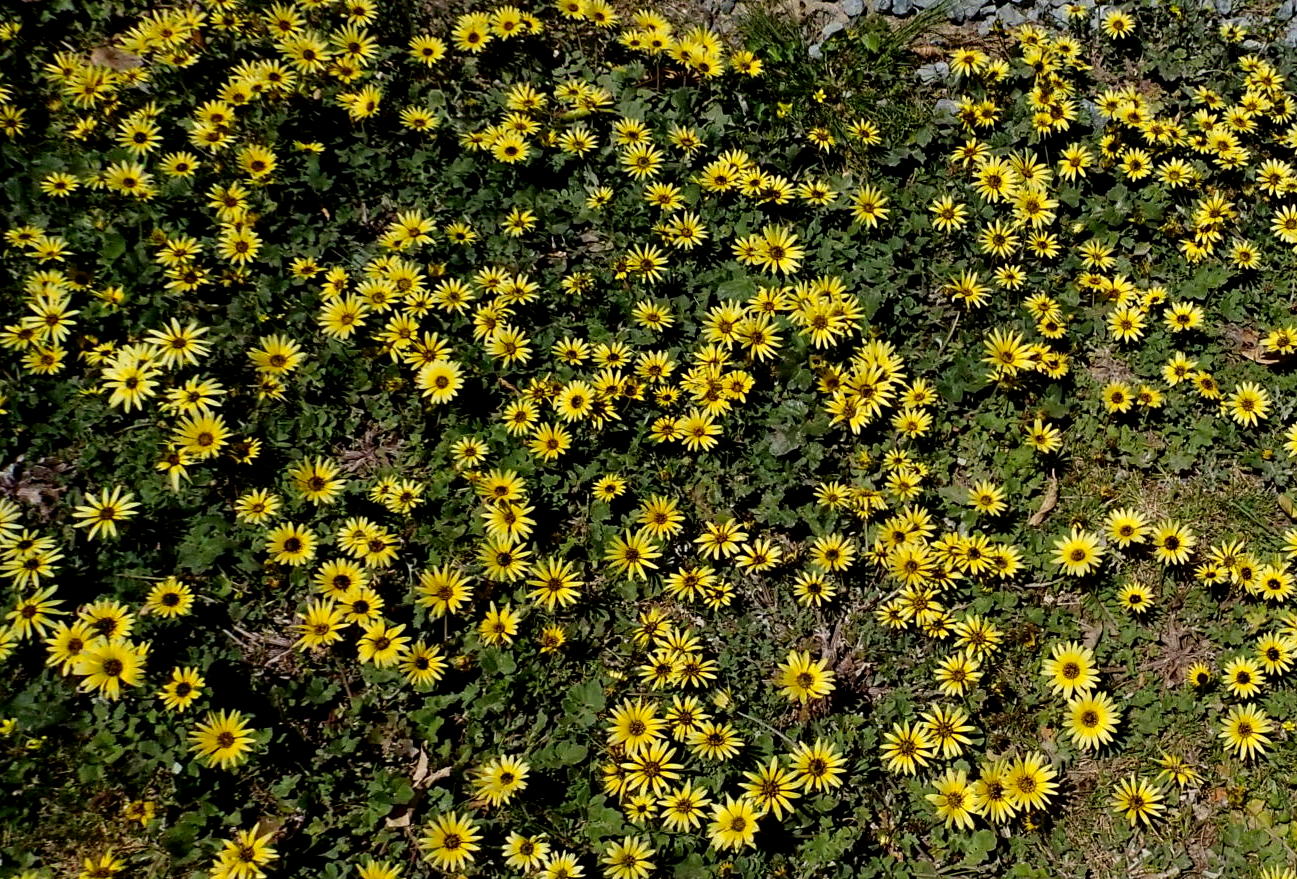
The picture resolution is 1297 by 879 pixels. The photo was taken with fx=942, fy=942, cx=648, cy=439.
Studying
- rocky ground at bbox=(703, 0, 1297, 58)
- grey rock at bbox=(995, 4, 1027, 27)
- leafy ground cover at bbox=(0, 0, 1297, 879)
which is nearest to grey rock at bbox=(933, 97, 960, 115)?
leafy ground cover at bbox=(0, 0, 1297, 879)

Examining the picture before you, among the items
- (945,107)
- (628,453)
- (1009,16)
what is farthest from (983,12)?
(628,453)

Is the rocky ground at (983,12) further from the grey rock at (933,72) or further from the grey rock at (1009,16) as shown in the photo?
the grey rock at (933,72)

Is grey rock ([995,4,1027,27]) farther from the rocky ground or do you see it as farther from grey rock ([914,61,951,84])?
grey rock ([914,61,951,84])

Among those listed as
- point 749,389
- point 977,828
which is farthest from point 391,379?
point 977,828

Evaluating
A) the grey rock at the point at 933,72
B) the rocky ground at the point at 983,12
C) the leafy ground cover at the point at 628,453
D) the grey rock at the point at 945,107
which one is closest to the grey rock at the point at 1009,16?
the rocky ground at the point at 983,12

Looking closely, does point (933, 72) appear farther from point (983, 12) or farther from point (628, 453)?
point (628, 453)

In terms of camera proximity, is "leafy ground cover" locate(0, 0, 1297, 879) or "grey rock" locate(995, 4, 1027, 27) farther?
"grey rock" locate(995, 4, 1027, 27)

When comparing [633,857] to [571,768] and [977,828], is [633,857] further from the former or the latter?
[977,828]

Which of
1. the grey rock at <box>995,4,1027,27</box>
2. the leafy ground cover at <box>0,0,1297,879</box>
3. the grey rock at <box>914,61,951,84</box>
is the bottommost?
the leafy ground cover at <box>0,0,1297,879</box>
